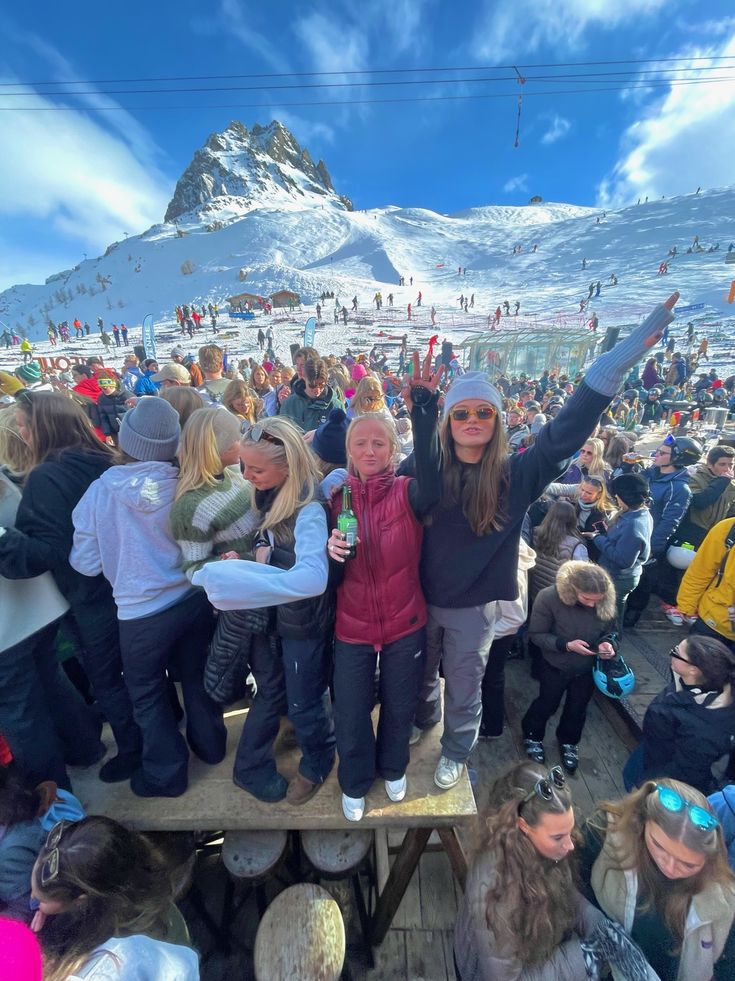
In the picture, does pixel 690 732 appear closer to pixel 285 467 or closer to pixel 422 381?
pixel 422 381

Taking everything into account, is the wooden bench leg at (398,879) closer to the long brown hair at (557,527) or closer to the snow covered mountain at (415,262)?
the long brown hair at (557,527)

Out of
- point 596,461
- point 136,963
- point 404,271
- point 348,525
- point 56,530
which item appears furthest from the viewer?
point 404,271

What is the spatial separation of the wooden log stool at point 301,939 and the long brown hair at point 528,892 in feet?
2.37

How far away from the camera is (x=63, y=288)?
6731 cm

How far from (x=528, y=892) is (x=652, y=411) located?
46.8ft

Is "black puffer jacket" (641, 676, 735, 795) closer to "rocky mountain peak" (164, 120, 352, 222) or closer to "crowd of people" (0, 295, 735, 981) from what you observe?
"crowd of people" (0, 295, 735, 981)

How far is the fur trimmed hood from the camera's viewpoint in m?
2.45

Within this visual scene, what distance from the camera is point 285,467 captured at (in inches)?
67.5

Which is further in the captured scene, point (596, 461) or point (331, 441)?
point (596, 461)

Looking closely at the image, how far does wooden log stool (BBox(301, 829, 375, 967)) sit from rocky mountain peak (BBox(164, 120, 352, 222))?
326 feet

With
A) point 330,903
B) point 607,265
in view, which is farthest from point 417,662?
point 607,265

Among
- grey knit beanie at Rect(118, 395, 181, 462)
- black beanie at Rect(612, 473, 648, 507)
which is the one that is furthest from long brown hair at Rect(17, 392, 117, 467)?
black beanie at Rect(612, 473, 648, 507)

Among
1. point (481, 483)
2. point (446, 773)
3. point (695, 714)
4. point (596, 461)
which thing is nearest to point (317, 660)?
point (446, 773)

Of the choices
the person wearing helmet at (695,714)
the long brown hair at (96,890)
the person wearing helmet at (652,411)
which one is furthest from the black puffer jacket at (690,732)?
the person wearing helmet at (652,411)
